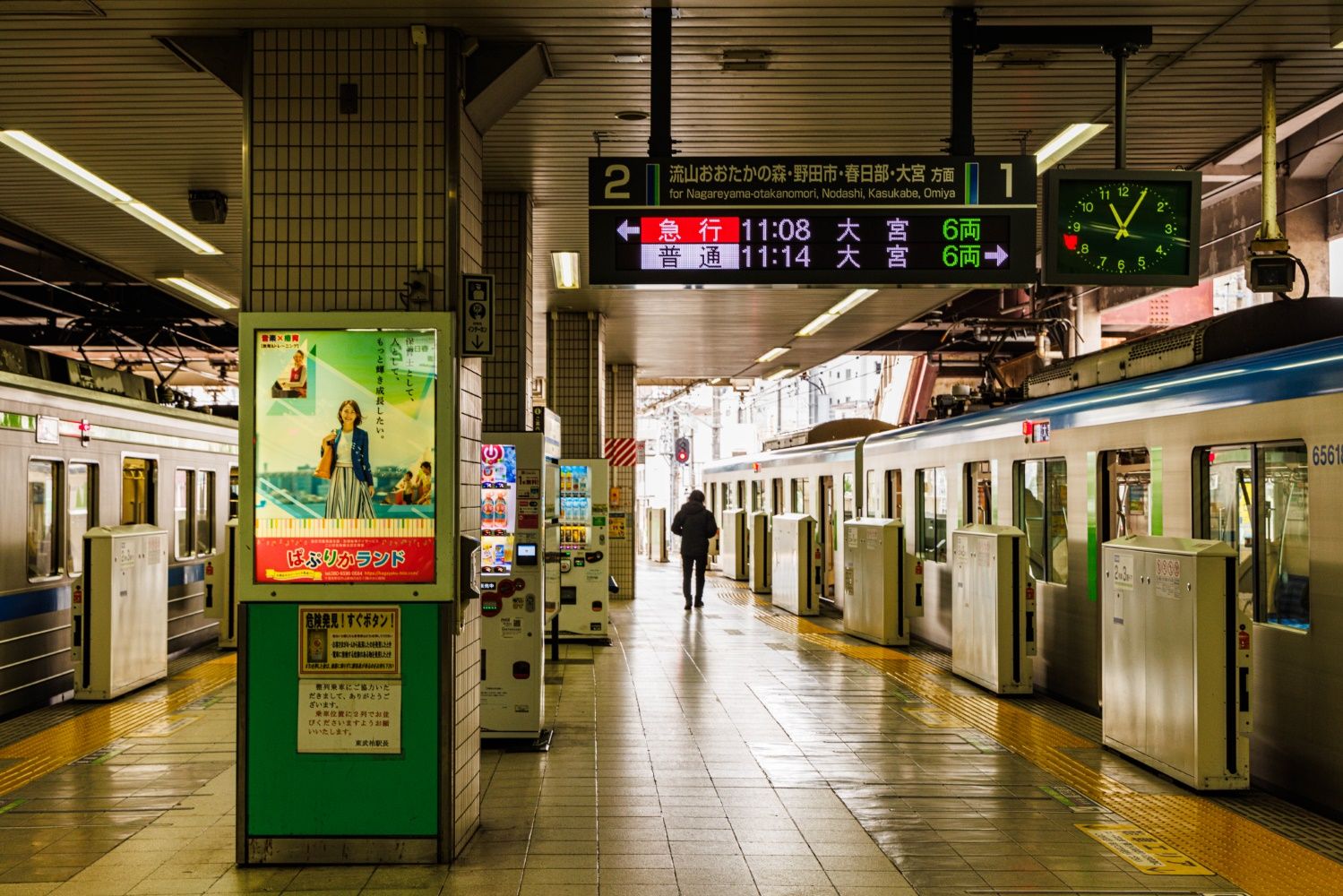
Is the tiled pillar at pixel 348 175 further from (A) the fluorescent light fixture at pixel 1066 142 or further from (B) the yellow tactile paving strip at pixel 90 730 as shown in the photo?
(A) the fluorescent light fixture at pixel 1066 142

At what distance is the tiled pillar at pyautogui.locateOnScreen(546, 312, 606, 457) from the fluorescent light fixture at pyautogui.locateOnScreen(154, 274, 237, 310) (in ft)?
13.4

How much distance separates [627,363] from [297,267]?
605 inches

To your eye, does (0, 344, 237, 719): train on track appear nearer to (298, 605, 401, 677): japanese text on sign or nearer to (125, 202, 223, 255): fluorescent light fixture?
(125, 202, 223, 255): fluorescent light fixture

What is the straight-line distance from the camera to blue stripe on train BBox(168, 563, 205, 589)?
12359 millimetres

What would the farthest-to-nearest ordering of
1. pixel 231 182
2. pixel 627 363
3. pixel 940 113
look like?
pixel 627 363 < pixel 231 182 < pixel 940 113

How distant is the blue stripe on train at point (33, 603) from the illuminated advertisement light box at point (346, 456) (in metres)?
4.79

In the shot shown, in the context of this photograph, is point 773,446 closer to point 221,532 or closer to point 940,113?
point 221,532

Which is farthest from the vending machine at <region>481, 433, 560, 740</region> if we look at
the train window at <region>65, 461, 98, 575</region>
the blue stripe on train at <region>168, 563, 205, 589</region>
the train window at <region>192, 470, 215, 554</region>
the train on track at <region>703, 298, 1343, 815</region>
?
the train window at <region>192, 470, 215, 554</region>

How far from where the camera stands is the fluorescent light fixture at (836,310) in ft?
41.0

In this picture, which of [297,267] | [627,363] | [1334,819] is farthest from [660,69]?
[627,363]

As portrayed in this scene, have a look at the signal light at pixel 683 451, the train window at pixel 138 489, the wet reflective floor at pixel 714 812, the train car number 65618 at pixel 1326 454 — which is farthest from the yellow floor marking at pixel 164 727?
the signal light at pixel 683 451

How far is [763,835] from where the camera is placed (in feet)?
18.8

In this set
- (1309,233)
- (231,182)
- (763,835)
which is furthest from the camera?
(1309,233)

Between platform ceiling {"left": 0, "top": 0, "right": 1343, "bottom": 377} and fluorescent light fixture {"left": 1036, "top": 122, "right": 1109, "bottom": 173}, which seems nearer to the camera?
platform ceiling {"left": 0, "top": 0, "right": 1343, "bottom": 377}
